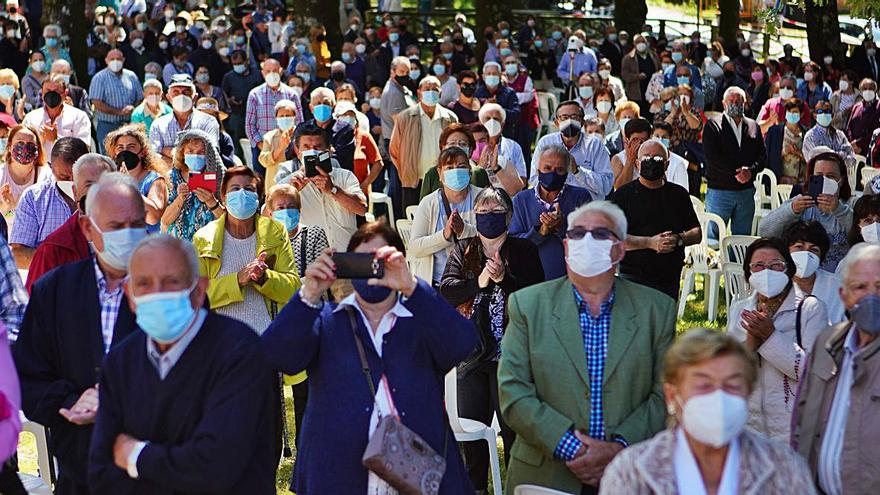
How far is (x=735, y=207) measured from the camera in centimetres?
1280

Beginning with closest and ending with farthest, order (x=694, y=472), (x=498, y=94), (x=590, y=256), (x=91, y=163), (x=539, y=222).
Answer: (x=694, y=472), (x=590, y=256), (x=91, y=163), (x=539, y=222), (x=498, y=94)

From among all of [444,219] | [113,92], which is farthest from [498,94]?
[444,219]

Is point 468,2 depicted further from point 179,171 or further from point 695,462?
point 695,462

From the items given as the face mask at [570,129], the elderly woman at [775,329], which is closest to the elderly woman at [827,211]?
the face mask at [570,129]

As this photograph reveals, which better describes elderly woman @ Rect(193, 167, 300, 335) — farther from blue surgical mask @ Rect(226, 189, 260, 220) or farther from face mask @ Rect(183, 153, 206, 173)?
face mask @ Rect(183, 153, 206, 173)

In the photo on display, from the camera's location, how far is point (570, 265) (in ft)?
18.4

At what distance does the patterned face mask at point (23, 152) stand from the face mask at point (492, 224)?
13.0 feet

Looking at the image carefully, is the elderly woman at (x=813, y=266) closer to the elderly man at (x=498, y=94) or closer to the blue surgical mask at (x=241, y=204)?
the blue surgical mask at (x=241, y=204)

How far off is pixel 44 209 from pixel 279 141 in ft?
14.9

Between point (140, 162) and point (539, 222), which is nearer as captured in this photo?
point (539, 222)

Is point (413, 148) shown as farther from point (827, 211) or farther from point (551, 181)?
point (551, 181)

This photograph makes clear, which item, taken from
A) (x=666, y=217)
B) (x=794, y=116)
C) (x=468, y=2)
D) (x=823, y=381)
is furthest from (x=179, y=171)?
(x=468, y=2)

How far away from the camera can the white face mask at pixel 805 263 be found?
749 centimetres

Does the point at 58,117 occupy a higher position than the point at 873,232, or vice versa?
the point at 58,117
